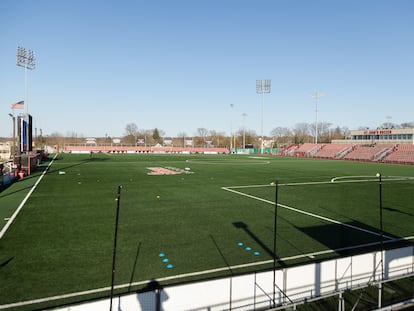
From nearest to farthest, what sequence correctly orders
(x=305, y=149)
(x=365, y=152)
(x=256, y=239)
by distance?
(x=256, y=239)
(x=365, y=152)
(x=305, y=149)

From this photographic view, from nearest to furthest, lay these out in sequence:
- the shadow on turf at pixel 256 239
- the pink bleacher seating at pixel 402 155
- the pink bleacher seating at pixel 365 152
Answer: the shadow on turf at pixel 256 239, the pink bleacher seating at pixel 402 155, the pink bleacher seating at pixel 365 152

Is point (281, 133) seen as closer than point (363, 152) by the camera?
No

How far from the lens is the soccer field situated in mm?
7298

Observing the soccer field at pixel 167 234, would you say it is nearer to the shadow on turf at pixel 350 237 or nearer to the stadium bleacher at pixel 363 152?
the shadow on turf at pixel 350 237

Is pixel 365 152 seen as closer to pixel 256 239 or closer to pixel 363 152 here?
pixel 363 152

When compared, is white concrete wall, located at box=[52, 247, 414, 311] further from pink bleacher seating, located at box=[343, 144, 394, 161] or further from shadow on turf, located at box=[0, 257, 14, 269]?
pink bleacher seating, located at box=[343, 144, 394, 161]

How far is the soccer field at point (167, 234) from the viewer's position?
7.30m

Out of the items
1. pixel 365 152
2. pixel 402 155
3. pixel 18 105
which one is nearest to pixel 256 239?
pixel 18 105

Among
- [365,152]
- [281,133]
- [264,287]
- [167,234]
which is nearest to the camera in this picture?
[264,287]

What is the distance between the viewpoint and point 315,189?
2180 cm

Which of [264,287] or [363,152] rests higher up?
[363,152]

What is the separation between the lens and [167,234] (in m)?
10.6

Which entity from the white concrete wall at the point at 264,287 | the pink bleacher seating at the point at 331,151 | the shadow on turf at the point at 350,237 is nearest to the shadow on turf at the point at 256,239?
the white concrete wall at the point at 264,287

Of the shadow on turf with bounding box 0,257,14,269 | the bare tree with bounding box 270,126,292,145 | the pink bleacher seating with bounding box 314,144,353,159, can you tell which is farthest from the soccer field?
the bare tree with bounding box 270,126,292,145
